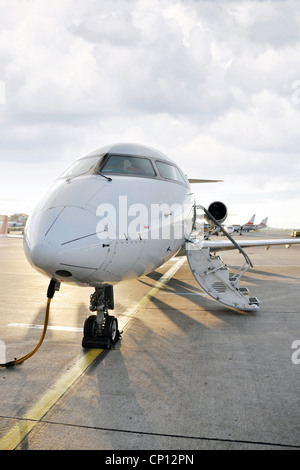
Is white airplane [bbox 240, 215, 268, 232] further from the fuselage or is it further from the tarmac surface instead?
the fuselage

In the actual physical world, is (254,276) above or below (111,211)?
below

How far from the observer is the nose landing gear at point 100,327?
A: 5.52m

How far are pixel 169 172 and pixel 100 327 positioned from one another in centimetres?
305

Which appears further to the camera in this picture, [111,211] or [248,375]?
[248,375]

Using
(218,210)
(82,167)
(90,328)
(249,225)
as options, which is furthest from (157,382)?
(249,225)

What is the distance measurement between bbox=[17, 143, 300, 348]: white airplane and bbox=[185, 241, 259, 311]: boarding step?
0.92 metres

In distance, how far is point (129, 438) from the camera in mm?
3234

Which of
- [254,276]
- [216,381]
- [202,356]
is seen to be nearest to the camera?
[216,381]

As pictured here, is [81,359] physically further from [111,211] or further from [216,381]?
[111,211]

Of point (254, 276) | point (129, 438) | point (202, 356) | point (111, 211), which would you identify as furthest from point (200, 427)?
point (254, 276)

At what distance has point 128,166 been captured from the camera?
18.1ft

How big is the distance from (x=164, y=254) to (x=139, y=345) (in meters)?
1.63

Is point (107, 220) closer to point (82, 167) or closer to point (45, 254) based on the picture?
point (45, 254)

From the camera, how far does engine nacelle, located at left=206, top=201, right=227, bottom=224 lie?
1255cm
